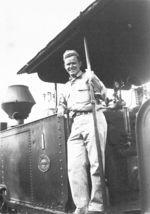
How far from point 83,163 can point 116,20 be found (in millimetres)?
1723

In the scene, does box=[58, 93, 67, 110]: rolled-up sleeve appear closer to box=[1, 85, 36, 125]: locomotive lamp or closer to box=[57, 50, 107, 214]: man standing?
box=[57, 50, 107, 214]: man standing

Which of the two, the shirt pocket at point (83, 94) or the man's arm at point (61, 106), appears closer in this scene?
the shirt pocket at point (83, 94)

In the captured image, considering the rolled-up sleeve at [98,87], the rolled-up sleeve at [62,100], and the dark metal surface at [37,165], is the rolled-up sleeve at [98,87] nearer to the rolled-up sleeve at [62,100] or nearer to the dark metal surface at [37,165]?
the rolled-up sleeve at [62,100]

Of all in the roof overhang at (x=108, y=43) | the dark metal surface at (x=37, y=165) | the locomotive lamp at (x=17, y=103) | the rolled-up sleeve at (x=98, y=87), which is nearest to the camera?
the roof overhang at (x=108, y=43)

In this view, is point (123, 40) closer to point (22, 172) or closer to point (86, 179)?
point (86, 179)

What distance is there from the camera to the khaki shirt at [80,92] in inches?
132

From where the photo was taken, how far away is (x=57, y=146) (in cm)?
399

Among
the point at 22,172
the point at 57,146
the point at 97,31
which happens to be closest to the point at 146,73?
the point at 97,31

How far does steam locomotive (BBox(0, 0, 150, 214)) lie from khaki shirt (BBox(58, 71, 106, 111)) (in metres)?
0.41

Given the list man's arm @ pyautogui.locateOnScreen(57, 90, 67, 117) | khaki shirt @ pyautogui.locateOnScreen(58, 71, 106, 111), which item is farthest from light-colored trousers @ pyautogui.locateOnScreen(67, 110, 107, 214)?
man's arm @ pyautogui.locateOnScreen(57, 90, 67, 117)

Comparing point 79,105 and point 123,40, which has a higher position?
point 123,40

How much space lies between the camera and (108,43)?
13.1ft

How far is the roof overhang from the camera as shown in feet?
10.2

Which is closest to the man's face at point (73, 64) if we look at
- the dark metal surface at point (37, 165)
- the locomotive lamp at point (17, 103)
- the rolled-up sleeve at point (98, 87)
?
the rolled-up sleeve at point (98, 87)
